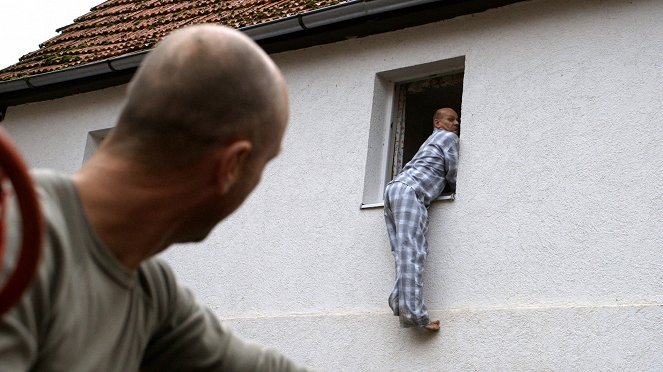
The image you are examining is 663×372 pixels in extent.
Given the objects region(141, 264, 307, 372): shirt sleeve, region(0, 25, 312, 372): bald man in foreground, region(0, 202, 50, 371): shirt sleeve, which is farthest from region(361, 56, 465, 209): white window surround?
region(0, 202, 50, 371): shirt sleeve

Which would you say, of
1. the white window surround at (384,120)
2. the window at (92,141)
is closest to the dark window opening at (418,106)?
the white window surround at (384,120)

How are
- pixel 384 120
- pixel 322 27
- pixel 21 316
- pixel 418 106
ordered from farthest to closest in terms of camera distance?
pixel 322 27 < pixel 418 106 < pixel 384 120 < pixel 21 316

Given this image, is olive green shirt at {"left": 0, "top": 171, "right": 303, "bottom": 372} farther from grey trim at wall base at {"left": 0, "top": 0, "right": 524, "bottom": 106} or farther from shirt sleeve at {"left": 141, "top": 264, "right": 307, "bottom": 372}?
grey trim at wall base at {"left": 0, "top": 0, "right": 524, "bottom": 106}

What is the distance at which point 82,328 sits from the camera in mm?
1735

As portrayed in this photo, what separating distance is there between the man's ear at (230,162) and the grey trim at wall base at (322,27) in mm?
6858

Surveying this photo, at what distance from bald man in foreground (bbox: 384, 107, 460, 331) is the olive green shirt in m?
5.37

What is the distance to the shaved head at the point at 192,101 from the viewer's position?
1796 millimetres

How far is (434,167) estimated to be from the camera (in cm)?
803

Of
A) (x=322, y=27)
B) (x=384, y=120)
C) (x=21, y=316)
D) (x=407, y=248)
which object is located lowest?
(x=21, y=316)

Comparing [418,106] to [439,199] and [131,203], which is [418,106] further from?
[131,203]

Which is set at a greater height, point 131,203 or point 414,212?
point 414,212

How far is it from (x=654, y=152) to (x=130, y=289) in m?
5.86

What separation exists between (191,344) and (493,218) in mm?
5703

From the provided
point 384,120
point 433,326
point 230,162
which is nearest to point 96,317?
point 230,162
